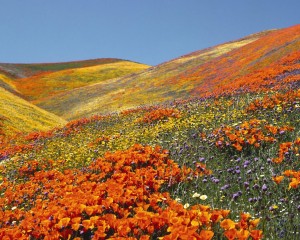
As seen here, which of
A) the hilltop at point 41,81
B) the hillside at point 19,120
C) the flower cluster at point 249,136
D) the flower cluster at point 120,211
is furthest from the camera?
the hilltop at point 41,81

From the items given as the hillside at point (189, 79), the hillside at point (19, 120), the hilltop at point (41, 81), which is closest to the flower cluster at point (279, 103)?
the hillside at point (189, 79)

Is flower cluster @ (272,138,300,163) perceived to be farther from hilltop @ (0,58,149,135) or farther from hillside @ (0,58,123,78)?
hillside @ (0,58,123,78)

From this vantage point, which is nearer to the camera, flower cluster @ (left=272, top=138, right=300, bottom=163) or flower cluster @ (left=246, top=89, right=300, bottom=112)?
flower cluster @ (left=272, top=138, right=300, bottom=163)

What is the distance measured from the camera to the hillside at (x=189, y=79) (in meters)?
37.5

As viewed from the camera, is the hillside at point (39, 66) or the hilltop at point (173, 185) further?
the hillside at point (39, 66)

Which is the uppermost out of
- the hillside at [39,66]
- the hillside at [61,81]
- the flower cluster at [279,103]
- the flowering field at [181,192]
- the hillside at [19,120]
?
the hillside at [39,66]

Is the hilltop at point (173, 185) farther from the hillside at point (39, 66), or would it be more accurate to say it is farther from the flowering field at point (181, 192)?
the hillside at point (39, 66)

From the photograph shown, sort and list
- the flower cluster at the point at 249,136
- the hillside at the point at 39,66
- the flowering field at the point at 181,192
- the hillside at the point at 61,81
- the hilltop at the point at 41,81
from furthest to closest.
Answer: the hillside at the point at 39,66
the hillside at the point at 61,81
the hilltop at the point at 41,81
the flower cluster at the point at 249,136
the flowering field at the point at 181,192

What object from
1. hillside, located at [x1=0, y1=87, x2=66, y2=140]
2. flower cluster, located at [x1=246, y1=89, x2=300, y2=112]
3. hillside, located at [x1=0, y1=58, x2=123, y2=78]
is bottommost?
flower cluster, located at [x1=246, y1=89, x2=300, y2=112]

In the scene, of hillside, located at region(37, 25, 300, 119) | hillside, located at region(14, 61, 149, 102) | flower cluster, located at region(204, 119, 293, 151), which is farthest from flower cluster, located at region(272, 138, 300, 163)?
hillside, located at region(14, 61, 149, 102)

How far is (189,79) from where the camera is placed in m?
52.3

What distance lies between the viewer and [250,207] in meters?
5.61

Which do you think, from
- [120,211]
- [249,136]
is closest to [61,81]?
[249,136]

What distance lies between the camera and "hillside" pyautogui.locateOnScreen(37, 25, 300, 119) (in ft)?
123
